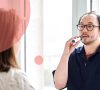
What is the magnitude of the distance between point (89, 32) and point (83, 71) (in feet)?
0.90

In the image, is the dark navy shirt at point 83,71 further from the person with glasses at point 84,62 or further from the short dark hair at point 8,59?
the short dark hair at point 8,59

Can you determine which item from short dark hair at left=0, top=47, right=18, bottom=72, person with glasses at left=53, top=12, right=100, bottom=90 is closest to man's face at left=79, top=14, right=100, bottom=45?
person with glasses at left=53, top=12, right=100, bottom=90

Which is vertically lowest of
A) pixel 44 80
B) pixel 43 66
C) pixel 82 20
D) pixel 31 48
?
pixel 44 80

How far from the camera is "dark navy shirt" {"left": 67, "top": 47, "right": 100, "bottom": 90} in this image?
1577mm

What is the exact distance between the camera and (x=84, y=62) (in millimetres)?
1659

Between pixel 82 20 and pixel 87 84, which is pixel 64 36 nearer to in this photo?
pixel 82 20

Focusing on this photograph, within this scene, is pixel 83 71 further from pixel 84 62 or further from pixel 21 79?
pixel 21 79

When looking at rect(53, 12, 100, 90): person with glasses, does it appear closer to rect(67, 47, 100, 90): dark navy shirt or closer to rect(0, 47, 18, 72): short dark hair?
rect(67, 47, 100, 90): dark navy shirt

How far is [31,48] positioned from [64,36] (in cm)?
33

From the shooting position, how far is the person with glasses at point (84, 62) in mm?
1599

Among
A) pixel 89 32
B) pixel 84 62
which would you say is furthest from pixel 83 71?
pixel 89 32

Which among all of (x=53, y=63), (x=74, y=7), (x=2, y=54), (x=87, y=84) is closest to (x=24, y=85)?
(x=2, y=54)

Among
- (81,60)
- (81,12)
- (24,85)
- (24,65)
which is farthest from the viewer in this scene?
(81,12)

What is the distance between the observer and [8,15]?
1190mm
